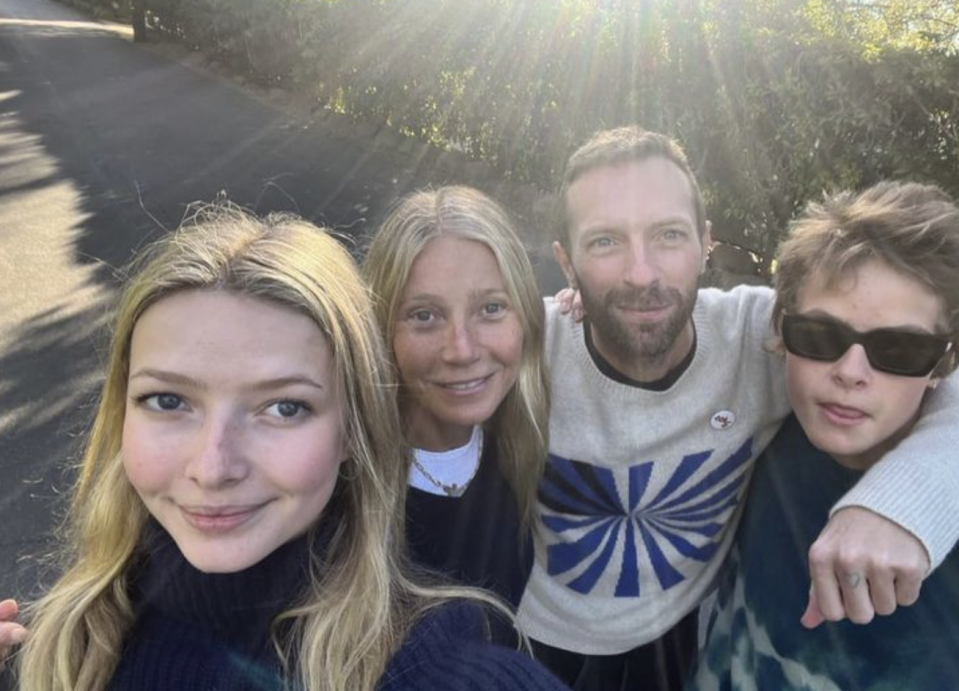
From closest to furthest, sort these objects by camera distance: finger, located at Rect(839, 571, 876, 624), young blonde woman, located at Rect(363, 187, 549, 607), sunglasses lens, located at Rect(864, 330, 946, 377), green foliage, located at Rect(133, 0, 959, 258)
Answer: finger, located at Rect(839, 571, 876, 624), sunglasses lens, located at Rect(864, 330, 946, 377), young blonde woman, located at Rect(363, 187, 549, 607), green foliage, located at Rect(133, 0, 959, 258)

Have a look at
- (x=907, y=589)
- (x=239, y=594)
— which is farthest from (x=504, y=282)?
(x=907, y=589)

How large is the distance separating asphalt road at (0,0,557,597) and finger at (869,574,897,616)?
288 centimetres

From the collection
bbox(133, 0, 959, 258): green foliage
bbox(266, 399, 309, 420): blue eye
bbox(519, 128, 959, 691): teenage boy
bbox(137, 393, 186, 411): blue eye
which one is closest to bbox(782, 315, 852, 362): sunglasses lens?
bbox(519, 128, 959, 691): teenage boy

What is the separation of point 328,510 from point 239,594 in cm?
22

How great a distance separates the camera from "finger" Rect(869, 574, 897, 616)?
140 centimetres

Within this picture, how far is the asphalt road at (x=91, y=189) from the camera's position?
12.6 feet

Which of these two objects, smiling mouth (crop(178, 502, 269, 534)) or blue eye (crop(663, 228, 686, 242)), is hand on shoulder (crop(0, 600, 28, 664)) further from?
blue eye (crop(663, 228, 686, 242))

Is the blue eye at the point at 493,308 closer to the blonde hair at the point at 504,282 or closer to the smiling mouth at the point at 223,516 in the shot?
the blonde hair at the point at 504,282

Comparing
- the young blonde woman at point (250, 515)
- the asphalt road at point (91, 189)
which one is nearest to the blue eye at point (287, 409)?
the young blonde woman at point (250, 515)

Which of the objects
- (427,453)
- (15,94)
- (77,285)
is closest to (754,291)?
(427,453)

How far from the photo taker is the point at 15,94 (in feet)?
37.8

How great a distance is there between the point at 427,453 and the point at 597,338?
586mm

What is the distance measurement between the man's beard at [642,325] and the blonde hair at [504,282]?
0.60ft

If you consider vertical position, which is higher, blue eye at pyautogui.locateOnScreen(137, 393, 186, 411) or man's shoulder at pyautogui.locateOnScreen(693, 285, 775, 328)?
man's shoulder at pyautogui.locateOnScreen(693, 285, 775, 328)
